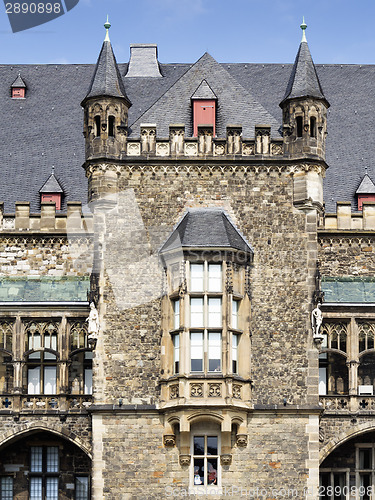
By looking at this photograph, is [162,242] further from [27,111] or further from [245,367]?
[27,111]

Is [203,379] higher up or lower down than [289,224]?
lower down

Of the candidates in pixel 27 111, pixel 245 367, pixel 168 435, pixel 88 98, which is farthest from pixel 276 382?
pixel 27 111

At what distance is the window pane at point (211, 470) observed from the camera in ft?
113

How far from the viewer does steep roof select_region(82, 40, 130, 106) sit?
121ft

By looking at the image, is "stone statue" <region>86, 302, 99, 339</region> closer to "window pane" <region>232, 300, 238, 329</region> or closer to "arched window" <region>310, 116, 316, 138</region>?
"window pane" <region>232, 300, 238, 329</region>

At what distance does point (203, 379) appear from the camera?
3434cm

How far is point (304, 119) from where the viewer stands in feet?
120

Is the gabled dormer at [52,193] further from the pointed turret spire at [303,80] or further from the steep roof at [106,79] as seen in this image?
the pointed turret spire at [303,80]

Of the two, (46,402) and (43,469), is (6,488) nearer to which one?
(43,469)

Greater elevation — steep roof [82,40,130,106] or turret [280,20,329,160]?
steep roof [82,40,130,106]

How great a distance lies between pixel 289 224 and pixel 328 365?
4753mm

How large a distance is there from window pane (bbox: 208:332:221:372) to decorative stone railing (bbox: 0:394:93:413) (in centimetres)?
464

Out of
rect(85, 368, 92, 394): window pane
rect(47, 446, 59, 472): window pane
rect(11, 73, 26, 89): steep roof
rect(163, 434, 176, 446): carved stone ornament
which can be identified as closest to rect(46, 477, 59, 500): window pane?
rect(47, 446, 59, 472): window pane

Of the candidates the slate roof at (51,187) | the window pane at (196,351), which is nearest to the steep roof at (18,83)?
the slate roof at (51,187)
